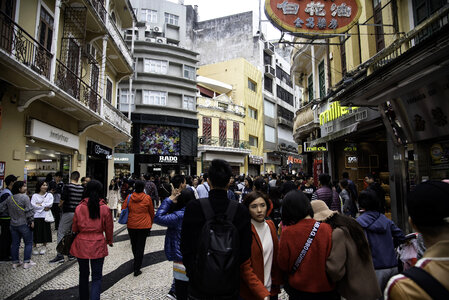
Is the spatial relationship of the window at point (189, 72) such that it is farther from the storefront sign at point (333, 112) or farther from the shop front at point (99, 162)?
the storefront sign at point (333, 112)

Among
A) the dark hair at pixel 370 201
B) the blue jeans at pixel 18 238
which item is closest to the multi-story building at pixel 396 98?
the dark hair at pixel 370 201

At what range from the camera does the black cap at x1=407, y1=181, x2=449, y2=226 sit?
4.67 ft

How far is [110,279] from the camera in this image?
5270 mm

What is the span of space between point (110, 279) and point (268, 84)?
34.2 meters

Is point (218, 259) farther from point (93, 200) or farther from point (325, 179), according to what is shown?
point (325, 179)

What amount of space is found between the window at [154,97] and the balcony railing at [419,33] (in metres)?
19.4

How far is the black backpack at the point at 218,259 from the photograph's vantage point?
2.02 m

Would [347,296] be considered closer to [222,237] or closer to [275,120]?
[222,237]

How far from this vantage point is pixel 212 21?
3556 cm

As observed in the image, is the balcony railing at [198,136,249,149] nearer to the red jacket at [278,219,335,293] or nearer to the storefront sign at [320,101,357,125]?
the storefront sign at [320,101,357,125]

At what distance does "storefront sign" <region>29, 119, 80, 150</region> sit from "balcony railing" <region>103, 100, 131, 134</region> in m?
2.15

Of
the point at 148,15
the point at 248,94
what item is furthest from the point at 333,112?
the point at 148,15

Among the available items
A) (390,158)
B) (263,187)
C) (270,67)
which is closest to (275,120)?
(270,67)

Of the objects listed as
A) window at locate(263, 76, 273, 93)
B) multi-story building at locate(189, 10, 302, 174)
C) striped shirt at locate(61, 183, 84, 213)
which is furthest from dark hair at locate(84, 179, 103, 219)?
window at locate(263, 76, 273, 93)
